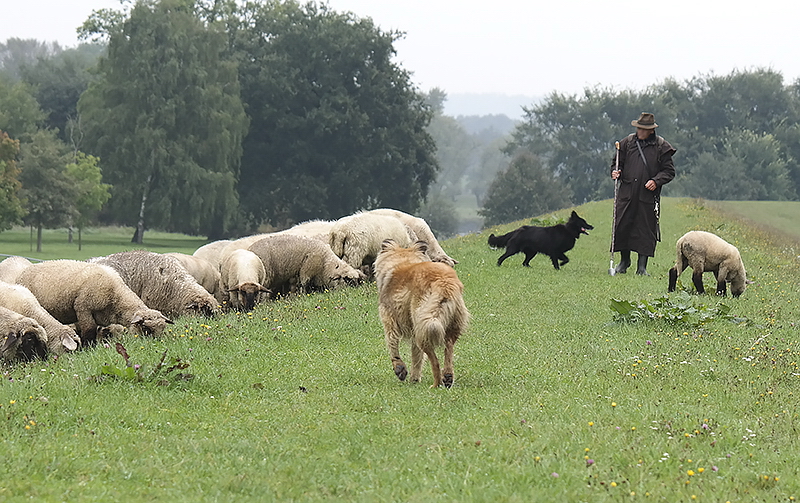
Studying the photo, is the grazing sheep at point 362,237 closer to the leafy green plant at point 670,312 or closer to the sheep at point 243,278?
the sheep at point 243,278

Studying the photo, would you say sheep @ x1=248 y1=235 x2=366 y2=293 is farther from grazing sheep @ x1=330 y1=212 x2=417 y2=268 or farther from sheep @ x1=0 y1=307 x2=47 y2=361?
sheep @ x1=0 y1=307 x2=47 y2=361

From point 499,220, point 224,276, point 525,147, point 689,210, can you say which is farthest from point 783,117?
point 224,276

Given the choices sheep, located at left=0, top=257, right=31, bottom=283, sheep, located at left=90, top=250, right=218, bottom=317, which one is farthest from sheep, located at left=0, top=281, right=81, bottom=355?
sheep, located at left=90, top=250, right=218, bottom=317

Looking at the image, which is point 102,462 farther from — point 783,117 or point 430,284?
point 783,117

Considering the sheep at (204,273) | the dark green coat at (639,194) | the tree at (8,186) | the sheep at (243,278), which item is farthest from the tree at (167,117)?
the dark green coat at (639,194)

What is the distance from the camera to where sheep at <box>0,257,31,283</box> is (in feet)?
42.8

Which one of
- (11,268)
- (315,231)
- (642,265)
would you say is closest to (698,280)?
(642,265)

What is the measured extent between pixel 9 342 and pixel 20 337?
188 millimetres

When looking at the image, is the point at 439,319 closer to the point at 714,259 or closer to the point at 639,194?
the point at 714,259

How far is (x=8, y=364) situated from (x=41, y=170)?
46202mm

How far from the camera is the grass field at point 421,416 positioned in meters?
5.50

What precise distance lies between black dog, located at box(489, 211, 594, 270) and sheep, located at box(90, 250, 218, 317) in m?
7.41

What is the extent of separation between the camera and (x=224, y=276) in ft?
52.4

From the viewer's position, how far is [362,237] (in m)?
17.7
